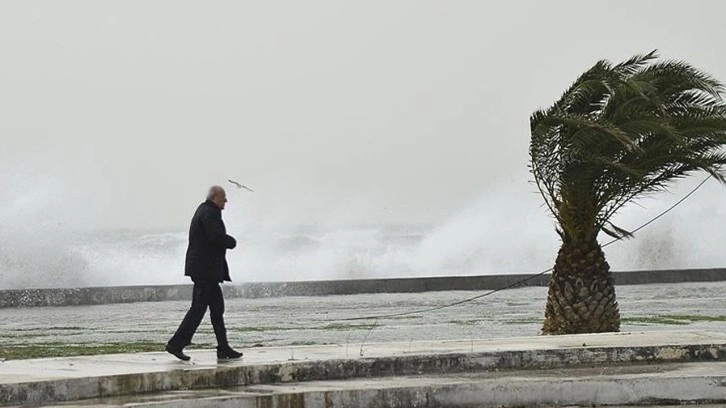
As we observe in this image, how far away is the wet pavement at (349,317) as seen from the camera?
20859mm

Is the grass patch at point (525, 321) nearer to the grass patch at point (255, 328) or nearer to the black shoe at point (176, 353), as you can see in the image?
the grass patch at point (255, 328)

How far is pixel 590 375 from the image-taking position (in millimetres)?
11250

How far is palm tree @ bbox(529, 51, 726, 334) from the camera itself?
16.2 metres

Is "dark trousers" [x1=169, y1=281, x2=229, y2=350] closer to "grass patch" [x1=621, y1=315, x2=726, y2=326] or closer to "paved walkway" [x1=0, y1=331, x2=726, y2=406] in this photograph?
"paved walkway" [x1=0, y1=331, x2=726, y2=406]

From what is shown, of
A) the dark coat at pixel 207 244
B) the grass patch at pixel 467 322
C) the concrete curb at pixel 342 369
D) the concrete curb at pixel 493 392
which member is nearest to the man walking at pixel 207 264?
the dark coat at pixel 207 244

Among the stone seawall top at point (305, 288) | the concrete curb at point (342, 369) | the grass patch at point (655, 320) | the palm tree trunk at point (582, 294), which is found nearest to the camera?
the concrete curb at point (342, 369)

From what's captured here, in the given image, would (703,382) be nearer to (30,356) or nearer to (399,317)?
(30,356)

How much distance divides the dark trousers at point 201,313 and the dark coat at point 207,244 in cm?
9

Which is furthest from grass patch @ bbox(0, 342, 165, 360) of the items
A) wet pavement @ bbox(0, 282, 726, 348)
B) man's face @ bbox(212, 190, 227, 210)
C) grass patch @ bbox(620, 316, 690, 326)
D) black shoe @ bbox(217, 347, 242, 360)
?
grass patch @ bbox(620, 316, 690, 326)

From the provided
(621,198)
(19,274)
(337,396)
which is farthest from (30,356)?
(19,274)

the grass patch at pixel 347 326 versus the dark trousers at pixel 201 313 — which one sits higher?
the grass patch at pixel 347 326

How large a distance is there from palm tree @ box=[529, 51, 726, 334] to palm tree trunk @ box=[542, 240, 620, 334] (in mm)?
13

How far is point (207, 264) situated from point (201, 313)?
0.46 m

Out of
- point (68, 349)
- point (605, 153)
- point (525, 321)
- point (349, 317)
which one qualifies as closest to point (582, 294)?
point (605, 153)
